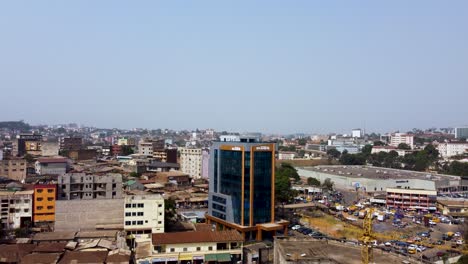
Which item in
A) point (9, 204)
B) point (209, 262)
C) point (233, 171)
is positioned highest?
point (233, 171)

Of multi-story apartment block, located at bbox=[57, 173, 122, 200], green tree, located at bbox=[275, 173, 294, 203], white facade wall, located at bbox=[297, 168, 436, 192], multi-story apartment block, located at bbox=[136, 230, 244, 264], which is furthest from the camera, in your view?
white facade wall, located at bbox=[297, 168, 436, 192]

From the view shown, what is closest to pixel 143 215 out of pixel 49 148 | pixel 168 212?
pixel 168 212

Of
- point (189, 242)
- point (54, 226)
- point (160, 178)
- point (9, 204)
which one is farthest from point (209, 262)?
point (160, 178)

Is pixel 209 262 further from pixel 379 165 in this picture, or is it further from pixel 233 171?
pixel 379 165

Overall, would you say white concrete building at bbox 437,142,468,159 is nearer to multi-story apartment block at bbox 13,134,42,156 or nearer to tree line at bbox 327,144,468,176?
tree line at bbox 327,144,468,176

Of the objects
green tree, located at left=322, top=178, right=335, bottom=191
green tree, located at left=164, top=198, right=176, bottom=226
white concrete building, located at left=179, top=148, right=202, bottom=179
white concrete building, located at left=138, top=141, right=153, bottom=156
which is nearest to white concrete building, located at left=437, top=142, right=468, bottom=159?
green tree, located at left=322, top=178, right=335, bottom=191

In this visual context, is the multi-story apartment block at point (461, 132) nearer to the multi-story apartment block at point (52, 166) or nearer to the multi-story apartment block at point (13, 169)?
the multi-story apartment block at point (52, 166)
